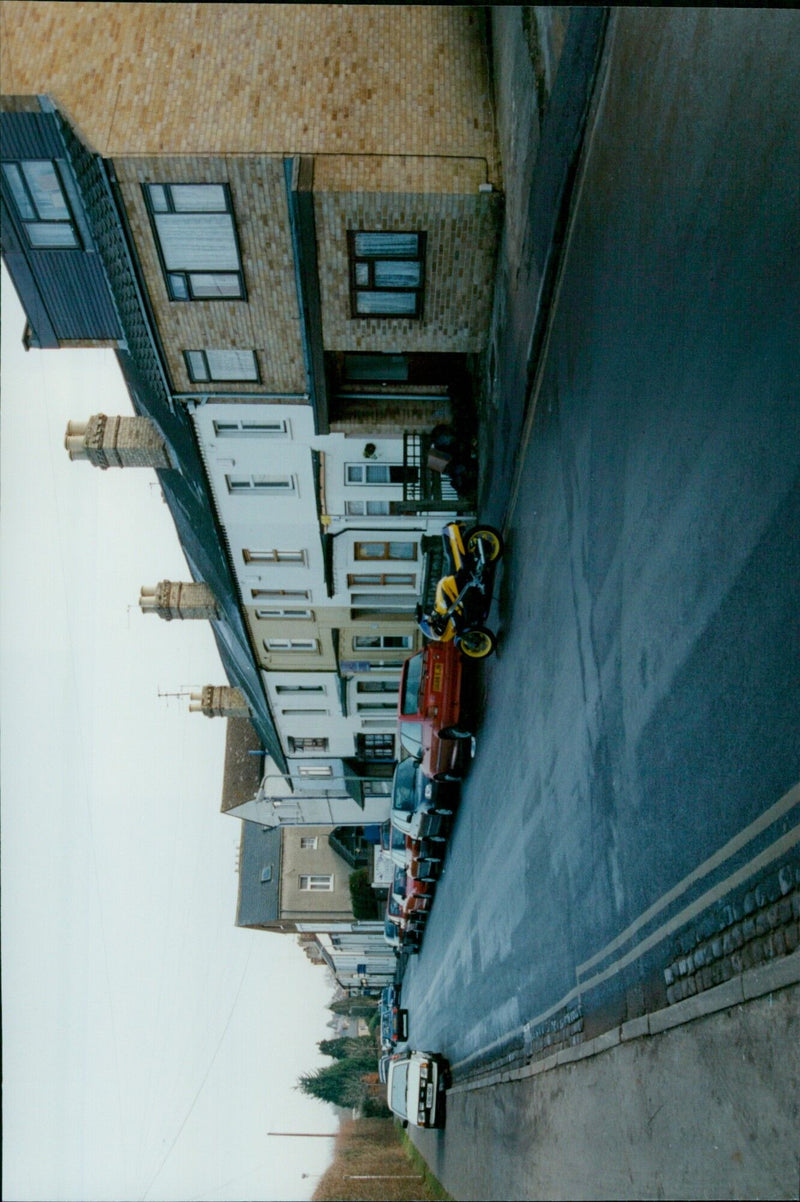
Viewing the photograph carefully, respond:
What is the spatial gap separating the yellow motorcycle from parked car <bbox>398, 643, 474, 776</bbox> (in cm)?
195

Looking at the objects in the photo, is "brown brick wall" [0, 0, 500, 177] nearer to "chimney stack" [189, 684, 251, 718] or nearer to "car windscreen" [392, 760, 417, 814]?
"car windscreen" [392, 760, 417, 814]

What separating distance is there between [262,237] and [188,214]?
1.41 m

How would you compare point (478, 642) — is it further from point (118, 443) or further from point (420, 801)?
point (118, 443)

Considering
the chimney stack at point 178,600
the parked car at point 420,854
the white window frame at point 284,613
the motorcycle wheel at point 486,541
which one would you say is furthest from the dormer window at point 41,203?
the parked car at point 420,854

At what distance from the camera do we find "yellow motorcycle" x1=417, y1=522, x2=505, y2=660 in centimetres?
1627

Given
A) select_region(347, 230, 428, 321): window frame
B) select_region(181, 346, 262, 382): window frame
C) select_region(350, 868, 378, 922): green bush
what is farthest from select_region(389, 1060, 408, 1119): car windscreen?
select_region(350, 868, 378, 922): green bush

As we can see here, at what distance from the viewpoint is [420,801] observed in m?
22.2

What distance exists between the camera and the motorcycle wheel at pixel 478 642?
1686 centimetres

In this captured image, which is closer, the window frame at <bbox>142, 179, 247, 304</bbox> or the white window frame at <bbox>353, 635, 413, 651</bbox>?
the window frame at <bbox>142, 179, 247, 304</bbox>

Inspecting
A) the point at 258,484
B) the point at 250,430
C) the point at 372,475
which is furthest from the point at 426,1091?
the point at 250,430

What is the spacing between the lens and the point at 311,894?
48.1 m

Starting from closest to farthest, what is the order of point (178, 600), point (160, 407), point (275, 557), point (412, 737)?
1. point (160, 407)
2. point (412, 737)
3. point (275, 557)
4. point (178, 600)

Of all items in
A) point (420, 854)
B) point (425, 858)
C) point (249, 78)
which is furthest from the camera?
point (420, 854)

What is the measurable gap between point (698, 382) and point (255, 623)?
67.0ft
